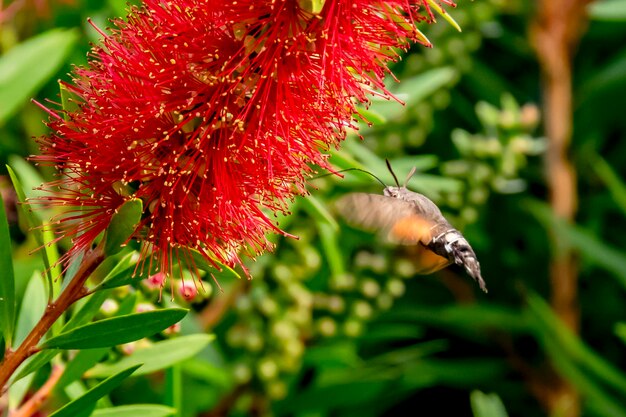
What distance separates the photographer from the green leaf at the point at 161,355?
1.26 metres

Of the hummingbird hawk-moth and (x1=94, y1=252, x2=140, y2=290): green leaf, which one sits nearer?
(x1=94, y1=252, x2=140, y2=290): green leaf

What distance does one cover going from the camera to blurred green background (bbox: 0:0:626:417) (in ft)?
6.44

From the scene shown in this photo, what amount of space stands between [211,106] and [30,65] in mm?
772

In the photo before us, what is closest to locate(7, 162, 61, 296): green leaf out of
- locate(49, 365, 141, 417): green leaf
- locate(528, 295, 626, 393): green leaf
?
locate(49, 365, 141, 417): green leaf

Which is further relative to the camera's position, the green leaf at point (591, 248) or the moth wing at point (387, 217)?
the green leaf at point (591, 248)

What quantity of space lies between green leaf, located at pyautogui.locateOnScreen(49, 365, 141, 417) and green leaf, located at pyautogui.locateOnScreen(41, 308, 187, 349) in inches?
1.5

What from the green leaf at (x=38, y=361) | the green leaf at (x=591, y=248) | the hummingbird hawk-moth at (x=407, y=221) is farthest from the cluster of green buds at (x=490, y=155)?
the green leaf at (x=38, y=361)

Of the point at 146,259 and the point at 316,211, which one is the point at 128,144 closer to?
the point at 146,259

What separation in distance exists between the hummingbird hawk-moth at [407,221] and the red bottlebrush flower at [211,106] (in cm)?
25

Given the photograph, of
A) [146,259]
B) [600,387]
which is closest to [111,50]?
[146,259]

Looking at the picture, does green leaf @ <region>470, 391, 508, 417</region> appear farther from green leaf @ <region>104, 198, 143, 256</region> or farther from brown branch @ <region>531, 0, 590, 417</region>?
brown branch @ <region>531, 0, 590, 417</region>

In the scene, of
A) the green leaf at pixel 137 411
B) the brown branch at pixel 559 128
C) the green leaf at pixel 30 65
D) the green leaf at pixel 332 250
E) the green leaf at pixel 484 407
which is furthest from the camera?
the brown branch at pixel 559 128

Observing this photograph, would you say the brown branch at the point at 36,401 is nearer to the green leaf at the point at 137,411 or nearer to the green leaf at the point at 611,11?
the green leaf at the point at 137,411

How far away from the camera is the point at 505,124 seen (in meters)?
2.20
